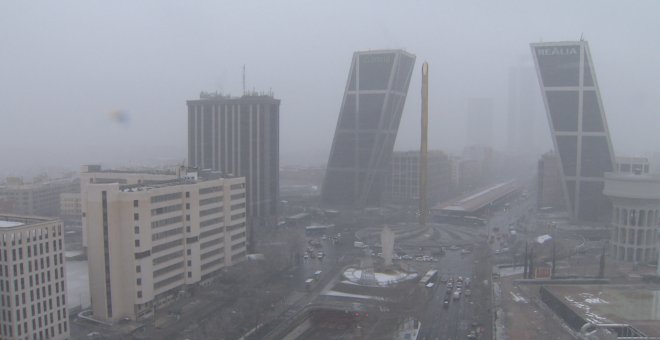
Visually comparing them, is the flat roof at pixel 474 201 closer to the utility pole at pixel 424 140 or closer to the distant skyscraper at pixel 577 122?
the utility pole at pixel 424 140

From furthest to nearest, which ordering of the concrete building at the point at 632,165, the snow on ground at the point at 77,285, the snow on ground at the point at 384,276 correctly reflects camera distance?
the concrete building at the point at 632,165
the snow on ground at the point at 384,276
the snow on ground at the point at 77,285

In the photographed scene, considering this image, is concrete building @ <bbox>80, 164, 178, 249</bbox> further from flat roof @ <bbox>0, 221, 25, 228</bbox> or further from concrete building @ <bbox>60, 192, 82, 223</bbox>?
concrete building @ <bbox>60, 192, 82, 223</bbox>

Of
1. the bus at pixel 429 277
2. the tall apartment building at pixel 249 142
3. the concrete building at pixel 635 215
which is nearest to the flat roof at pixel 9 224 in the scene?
the bus at pixel 429 277

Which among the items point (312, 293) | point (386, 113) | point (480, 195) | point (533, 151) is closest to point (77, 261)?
point (312, 293)

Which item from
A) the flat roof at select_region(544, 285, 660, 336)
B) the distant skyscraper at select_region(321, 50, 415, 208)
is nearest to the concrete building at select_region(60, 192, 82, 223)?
the distant skyscraper at select_region(321, 50, 415, 208)

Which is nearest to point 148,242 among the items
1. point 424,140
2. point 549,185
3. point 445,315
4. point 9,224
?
point 9,224

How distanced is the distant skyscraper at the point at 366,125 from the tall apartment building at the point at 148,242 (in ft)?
46.3

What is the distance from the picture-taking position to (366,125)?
1128 inches

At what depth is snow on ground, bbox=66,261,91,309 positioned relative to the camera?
1328 cm

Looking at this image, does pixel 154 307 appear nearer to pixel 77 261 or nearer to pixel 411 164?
pixel 77 261

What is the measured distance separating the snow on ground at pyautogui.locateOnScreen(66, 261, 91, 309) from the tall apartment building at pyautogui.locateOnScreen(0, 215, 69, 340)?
7.11 feet

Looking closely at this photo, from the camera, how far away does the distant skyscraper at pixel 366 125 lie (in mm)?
28156

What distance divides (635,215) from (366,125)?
1393cm

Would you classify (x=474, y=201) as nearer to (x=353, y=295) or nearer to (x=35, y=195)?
(x=353, y=295)
